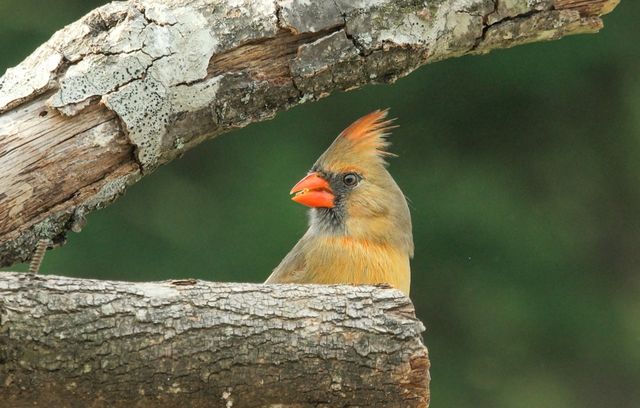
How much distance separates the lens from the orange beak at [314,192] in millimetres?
4020

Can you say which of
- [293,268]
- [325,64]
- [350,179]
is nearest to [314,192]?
[350,179]

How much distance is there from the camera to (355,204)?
4035 millimetres

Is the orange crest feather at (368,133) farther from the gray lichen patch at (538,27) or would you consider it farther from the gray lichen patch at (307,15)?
the gray lichen patch at (307,15)

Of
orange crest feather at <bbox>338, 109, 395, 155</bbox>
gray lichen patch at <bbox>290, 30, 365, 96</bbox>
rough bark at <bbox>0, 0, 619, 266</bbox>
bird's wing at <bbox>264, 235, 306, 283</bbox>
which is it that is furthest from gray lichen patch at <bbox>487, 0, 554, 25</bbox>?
bird's wing at <bbox>264, 235, 306, 283</bbox>

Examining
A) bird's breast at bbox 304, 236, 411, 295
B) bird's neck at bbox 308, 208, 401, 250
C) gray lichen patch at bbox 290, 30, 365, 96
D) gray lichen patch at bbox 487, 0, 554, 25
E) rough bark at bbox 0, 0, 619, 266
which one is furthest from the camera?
bird's neck at bbox 308, 208, 401, 250

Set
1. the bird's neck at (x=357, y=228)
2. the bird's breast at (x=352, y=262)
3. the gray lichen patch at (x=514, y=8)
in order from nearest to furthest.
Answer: the gray lichen patch at (x=514, y=8), the bird's breast at (x=352, y=262), the bird's neck at (x=357, y=228)

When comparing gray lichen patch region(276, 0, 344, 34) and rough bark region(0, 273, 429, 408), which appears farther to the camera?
gray lichen patch region(276, 0, 344, 34)

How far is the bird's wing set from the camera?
395 cm

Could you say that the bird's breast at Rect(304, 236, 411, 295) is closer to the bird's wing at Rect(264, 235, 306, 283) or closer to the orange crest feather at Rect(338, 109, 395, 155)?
the bird's wing at Rect(264, 235, 306, 283)

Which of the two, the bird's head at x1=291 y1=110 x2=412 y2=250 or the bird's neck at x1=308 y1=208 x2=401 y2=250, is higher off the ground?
the bird's head at x1=291 y1=110 x2=412 y2=250

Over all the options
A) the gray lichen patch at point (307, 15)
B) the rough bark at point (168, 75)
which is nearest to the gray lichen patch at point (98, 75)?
the rough bark at point (168, 75)

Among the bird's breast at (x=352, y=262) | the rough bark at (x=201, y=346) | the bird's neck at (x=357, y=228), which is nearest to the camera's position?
the rough bark at (x=201, y=346)

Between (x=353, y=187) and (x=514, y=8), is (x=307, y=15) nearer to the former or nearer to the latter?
(x=514, y=8)

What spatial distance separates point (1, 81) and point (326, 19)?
829mm
